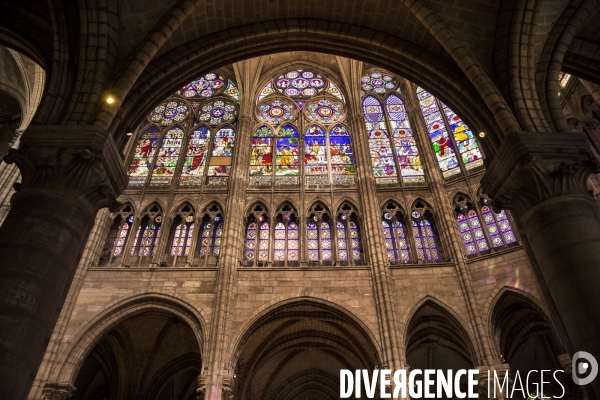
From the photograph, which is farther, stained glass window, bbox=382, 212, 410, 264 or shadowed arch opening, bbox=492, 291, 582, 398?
stained glass window, bbox=382, 212, 410, 264

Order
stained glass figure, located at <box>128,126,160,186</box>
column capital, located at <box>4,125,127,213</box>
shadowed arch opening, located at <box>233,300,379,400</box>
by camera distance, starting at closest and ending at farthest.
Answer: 1. column capital, located at <box>4,125,127,213</box>
2. shadowed arch opening, located at <box>233,300,379,400</box>
3. stained glass figure, located at <box>128,126,160,186</box>

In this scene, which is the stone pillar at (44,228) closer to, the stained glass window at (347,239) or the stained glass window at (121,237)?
the stained glass window at (121,237)

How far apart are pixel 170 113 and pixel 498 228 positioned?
13.1m

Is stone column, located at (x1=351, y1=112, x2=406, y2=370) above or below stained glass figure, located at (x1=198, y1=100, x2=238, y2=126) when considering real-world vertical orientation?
below

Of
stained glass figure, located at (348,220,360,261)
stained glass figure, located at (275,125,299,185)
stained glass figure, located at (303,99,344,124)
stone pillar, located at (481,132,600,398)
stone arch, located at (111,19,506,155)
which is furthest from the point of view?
stained glass figure, located at (303,99,344,124)

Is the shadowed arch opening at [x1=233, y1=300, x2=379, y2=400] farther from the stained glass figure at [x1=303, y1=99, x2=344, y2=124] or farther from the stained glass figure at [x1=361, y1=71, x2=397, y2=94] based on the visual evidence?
the stained glass figure at [x1=361, y1=71, x2=397, y2=94]

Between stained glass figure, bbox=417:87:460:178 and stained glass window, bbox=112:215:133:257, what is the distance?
10.8 m

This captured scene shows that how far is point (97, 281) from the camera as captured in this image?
1202cm

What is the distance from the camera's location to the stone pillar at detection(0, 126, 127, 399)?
4094mm

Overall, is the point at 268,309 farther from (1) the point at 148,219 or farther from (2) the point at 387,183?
(2) the point at 387,183

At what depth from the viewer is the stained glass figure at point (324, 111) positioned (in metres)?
17.4

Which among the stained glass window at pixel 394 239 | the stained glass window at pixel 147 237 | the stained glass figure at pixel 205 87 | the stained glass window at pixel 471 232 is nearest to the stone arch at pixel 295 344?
the stained glass window at pixel 394 239

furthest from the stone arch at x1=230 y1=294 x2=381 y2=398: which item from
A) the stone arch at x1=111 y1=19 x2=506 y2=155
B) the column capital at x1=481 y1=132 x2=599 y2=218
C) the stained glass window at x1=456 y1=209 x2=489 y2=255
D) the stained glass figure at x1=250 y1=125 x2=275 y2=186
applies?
the column capital at x1=481 y1=132 x2=599 y2=218

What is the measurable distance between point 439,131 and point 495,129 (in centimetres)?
995
